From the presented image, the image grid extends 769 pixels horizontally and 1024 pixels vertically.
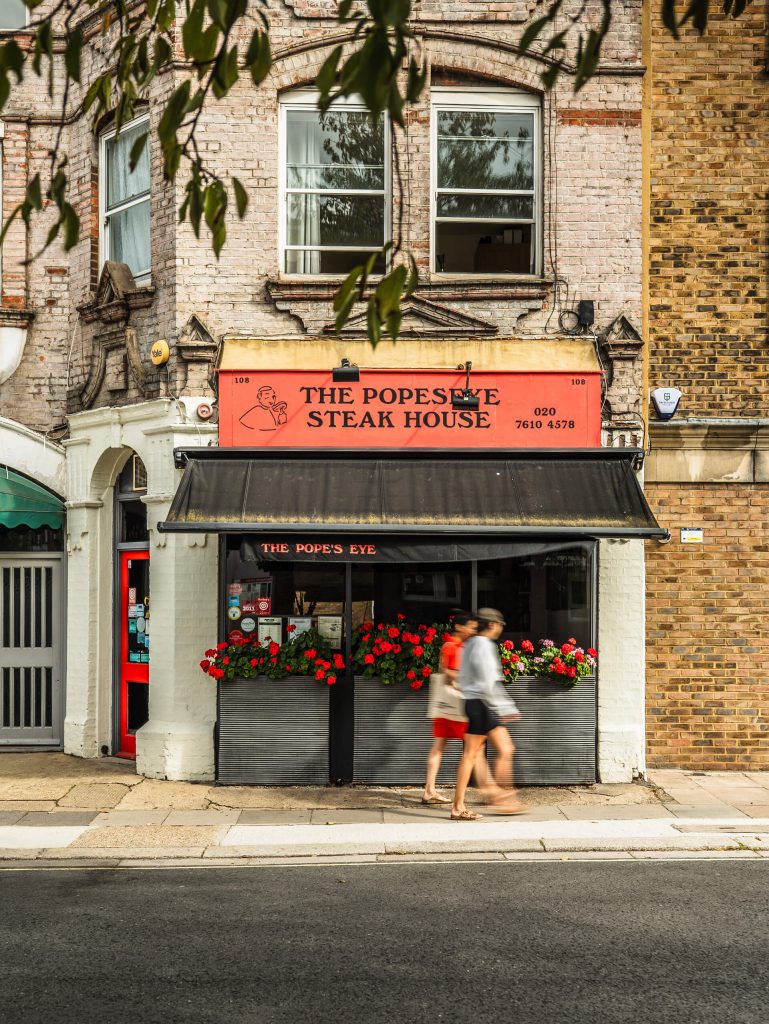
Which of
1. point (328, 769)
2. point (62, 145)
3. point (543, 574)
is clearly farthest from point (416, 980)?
point (62, 145)

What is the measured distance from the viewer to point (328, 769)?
34.1ft

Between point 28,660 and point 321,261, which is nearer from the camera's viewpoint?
point 321,261

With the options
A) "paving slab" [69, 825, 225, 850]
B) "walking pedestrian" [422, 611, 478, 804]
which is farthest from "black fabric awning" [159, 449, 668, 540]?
"paving slab" [69, 825, 225, 850]

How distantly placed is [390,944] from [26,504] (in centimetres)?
763

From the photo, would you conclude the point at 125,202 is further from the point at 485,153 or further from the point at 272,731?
the point at 272,731

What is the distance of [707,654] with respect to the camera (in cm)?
1118

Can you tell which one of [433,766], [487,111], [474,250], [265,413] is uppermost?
[487,111]

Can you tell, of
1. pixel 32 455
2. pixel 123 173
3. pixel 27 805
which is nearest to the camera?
pixel 27 805

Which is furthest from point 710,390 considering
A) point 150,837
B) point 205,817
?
point 150,837

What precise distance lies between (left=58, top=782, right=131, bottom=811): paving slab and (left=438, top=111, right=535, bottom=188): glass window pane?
266 inches

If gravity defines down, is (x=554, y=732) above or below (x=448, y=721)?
below

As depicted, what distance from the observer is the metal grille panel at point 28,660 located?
40.5ft

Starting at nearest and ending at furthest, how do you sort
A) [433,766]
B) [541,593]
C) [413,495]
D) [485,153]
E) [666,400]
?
1. [433,766]
2. [413,495]
3. [541,593]
4. [666,400]
5. [485,153]

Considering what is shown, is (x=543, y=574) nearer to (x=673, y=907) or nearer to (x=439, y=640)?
(x=439, y=640)
